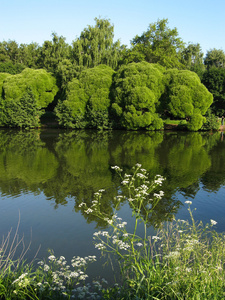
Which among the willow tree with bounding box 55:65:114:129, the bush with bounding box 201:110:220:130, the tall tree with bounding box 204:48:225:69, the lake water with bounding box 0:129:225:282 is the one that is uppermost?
the tall tree with bounding box 204:48:225:69

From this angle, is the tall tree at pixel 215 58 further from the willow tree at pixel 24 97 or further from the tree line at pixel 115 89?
the willow tree at pixel 24 97

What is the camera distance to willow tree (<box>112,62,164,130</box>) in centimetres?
3173

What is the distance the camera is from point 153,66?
34750 mm

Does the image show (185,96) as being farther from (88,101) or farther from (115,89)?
(88,101)

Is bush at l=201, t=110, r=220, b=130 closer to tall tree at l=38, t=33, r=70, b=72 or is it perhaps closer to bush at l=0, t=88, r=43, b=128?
bush at l=0, t=88, r=43, b=128

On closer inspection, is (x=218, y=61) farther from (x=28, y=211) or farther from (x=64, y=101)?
(x=28, y=211)

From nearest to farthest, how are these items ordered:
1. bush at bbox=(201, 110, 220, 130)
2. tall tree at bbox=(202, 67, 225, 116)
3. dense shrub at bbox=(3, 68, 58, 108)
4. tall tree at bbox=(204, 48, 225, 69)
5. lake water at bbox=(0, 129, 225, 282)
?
1. lake water at bbox=(0, 129, 225, 282)
2. bush at bbox=(201, 110, 220, 130)
3. dense shrub at bbox=(3, 68, 58, 108)
4. tall tree at bbox=(202, 67, 225, 116)
5. tall tree at bbox=(204, 48, 225, 69)

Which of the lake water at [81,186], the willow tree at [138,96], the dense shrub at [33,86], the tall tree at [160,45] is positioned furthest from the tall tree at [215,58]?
the lake water at [81,186]

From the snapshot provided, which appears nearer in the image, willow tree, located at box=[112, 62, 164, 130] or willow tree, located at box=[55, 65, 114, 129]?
willow tree, located at box=[112, 62, 164, 130]

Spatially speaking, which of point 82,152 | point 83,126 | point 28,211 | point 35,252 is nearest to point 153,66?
point 83,126

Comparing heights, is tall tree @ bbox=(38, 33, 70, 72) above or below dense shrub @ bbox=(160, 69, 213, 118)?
above

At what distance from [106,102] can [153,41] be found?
14.1 meters

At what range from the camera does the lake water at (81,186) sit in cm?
761

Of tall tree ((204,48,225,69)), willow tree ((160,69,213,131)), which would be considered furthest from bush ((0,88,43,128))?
tall tree ((204,48,225,69))
